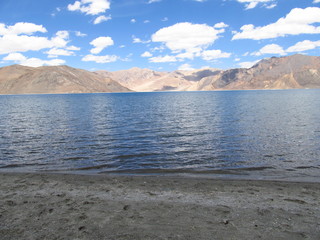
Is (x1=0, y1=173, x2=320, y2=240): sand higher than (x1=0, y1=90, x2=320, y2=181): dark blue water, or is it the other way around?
(x1=0, y1=173, x2=320, y2=240): sand

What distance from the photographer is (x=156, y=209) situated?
8.81 m

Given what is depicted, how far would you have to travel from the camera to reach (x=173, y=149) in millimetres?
20375

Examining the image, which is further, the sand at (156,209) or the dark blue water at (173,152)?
the dark blue water at (173,152)

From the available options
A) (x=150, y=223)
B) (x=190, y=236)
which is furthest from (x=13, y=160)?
(x=190, y=236)

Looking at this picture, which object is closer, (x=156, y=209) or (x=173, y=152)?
(x=156, y=209)

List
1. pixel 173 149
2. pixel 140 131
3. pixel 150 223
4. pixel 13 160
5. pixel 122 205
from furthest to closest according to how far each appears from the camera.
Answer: pixel 140 131
pixel 173 149
pixel 13 160
pixel 122 205
pixel 150 223

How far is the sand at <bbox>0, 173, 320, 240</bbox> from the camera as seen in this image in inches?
281

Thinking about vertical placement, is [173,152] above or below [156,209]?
below

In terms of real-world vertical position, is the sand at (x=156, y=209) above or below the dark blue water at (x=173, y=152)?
above

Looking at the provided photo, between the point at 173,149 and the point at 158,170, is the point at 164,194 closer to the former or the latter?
the point at 158,170

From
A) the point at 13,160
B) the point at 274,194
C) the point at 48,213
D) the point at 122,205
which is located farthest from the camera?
the point at 13,160

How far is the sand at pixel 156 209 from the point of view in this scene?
7125 mm

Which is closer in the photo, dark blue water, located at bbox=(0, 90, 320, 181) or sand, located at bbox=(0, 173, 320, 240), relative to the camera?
sand, located at bbox=(0, 173, 320, 240)

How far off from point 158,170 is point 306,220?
8606 millimetres
